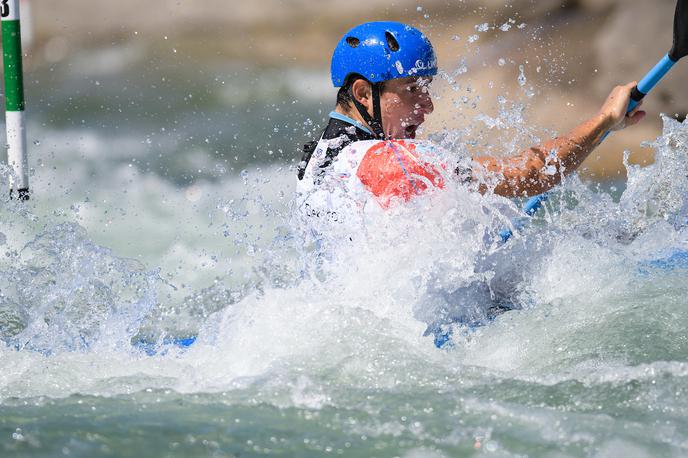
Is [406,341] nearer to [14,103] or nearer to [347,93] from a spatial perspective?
[347,93]

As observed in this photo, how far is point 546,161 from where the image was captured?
336 centimetres

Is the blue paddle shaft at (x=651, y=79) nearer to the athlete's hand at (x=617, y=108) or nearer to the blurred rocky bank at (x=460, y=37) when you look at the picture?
the athlete's hand at (x=617, y=108)

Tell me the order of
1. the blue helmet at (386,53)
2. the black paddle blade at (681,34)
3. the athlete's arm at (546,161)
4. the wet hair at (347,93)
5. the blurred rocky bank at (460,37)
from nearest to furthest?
the athlete's arm at (546,161) < the blue helmet at (386,53) < the wet hair at (347,93) < the black paddle blade at (681,34) < the blurred rocky bank at (460,37)

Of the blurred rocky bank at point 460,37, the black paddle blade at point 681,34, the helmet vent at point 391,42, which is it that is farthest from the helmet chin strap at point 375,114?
the blurred rocky bank at point 460,37

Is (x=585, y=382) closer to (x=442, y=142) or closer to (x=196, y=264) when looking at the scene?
(x=442, y=142)

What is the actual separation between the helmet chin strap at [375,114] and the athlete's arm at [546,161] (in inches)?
15.9

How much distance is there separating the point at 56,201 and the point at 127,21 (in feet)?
8.89

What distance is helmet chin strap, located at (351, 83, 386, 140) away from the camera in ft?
11.4

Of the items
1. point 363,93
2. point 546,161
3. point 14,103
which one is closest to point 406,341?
point 546,161

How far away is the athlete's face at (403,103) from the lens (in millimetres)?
3479

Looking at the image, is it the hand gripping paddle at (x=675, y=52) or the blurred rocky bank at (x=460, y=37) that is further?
the blurred rocky bank at (x=460, y=37)

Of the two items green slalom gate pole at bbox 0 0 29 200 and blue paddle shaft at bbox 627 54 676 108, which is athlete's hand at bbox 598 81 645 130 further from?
green slalom gate pole at bbox 0 0 29 200

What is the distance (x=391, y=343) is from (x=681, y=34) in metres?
1.78

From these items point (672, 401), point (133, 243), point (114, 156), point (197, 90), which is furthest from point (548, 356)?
point (197, 90)
